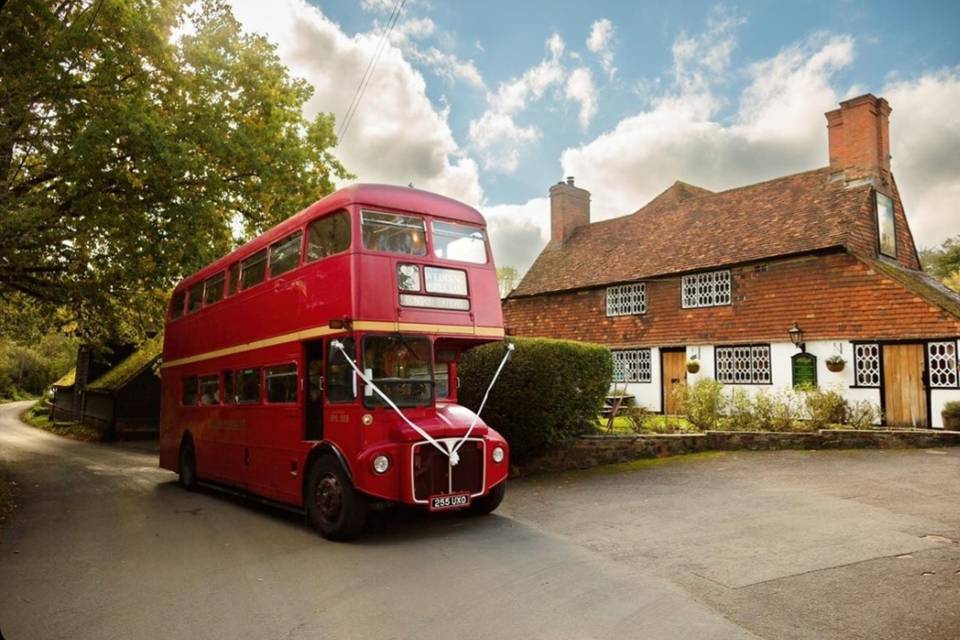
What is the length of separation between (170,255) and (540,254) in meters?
20.5

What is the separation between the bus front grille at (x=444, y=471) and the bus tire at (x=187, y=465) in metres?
7.34

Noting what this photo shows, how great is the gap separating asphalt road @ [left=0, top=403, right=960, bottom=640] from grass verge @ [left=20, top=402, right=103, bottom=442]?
2338cm

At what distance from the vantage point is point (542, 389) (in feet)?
39.9

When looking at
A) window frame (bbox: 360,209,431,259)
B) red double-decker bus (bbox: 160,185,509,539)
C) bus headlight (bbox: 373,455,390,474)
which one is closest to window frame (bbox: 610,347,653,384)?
red double-decker bus (bbox: 160,185,509,539)

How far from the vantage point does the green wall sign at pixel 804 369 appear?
18453mm

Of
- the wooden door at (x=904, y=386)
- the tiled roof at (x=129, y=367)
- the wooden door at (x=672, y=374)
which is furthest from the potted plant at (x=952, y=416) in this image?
the tiled roof at (x=129, y=367)

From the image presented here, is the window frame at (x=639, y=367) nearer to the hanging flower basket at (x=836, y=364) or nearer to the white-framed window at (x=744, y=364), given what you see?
the white-framed window at (x=744, y=364)

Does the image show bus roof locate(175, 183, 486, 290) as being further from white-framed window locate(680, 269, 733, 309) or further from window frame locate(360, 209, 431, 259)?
white-framed window locate(680, 269, 733, 309)

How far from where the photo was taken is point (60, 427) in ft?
119

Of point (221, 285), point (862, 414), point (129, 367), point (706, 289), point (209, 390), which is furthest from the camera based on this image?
point (129, 367)

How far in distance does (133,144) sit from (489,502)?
28.4ft

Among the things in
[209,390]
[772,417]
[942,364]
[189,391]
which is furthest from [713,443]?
[189,391]

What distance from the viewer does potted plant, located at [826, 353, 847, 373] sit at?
57.9 feet

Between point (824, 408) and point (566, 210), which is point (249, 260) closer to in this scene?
point (824, 408)
